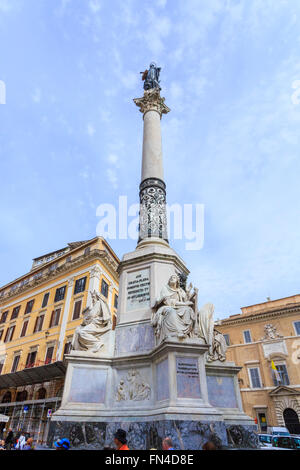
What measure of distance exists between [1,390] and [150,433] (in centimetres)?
3394

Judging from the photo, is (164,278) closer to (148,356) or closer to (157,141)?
(148,356)

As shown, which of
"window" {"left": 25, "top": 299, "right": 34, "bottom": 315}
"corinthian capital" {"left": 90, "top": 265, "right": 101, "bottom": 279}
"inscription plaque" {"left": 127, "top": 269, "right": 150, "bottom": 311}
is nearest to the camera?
"inscription plaque" {"left": 127, "top": 269, "right": 150, "bottom": 311}

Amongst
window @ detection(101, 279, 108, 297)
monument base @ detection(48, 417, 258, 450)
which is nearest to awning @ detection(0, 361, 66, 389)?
window @ detection(101, 279, 108, 297)

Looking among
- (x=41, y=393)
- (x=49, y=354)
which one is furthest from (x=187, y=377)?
(x=41, y=393)

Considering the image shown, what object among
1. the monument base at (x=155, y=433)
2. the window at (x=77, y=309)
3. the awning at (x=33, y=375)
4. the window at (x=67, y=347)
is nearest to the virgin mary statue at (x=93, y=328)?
the monument base at (x=155, y=433)

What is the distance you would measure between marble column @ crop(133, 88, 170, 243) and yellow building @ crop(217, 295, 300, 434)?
2431cm

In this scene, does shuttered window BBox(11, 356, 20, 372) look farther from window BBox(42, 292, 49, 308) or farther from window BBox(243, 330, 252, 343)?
window BBox(243, 330, 252, 343)

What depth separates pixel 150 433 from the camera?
586 centimetres

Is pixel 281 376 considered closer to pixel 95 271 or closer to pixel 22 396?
pixel 95 271

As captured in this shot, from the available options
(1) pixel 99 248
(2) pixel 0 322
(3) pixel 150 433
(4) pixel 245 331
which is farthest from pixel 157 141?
(2) pixel 0 322

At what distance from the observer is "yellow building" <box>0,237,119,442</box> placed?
27.2 metres

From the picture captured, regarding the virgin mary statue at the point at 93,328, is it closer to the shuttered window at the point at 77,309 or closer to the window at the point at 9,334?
the shuttered window at the point at 77,309

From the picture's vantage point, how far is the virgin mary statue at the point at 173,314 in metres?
6.80

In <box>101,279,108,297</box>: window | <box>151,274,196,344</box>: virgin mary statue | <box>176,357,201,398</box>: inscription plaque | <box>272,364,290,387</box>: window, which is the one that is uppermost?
<box>101,279,108,297</box>: window
